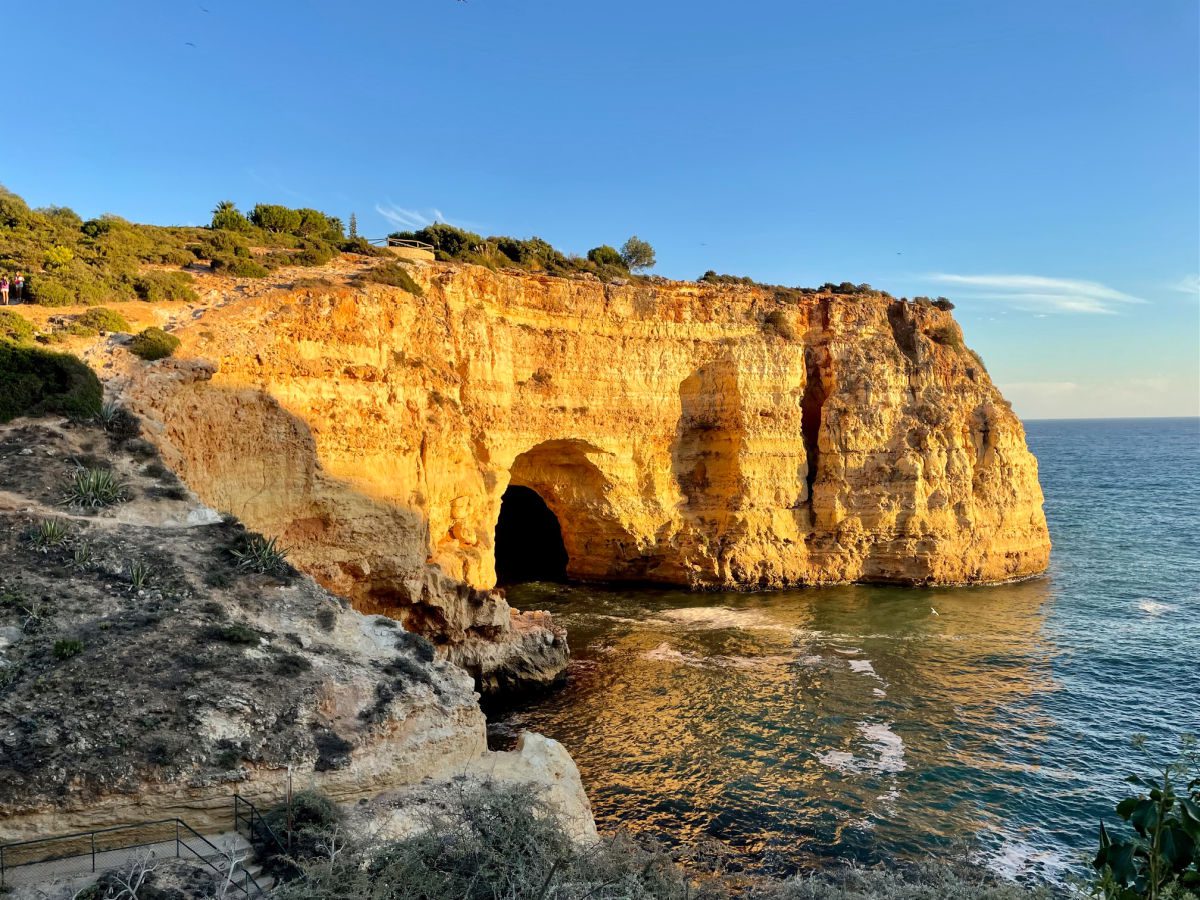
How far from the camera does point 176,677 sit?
10508mm

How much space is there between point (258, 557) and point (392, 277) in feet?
45.2

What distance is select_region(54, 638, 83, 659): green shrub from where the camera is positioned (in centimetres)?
1030

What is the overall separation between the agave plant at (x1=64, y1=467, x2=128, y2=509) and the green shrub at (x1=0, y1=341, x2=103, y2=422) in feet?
7.06

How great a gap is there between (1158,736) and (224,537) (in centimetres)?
2348

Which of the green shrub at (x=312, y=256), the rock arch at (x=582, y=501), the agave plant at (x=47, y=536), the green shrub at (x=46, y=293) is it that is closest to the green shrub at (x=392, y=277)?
the green shrub at (x=312, y=256)

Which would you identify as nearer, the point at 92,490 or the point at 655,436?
the point at 92,490

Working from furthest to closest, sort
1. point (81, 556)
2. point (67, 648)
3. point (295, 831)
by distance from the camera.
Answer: point (81, 556) → point (67, 648) → point (295, 831)

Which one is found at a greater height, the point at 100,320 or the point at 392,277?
the point at 392,277

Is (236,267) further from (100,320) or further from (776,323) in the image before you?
(776,323)

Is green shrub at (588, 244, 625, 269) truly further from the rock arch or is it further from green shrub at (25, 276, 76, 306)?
green shrub at (25, 276, 76, 306)

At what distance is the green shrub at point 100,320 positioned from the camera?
59.3 feet

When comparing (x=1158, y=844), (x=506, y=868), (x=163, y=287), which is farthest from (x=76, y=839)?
(x=163, y=287)

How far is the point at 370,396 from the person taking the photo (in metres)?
22.5

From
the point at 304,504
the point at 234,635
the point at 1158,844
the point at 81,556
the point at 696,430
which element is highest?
the point at 696,430
